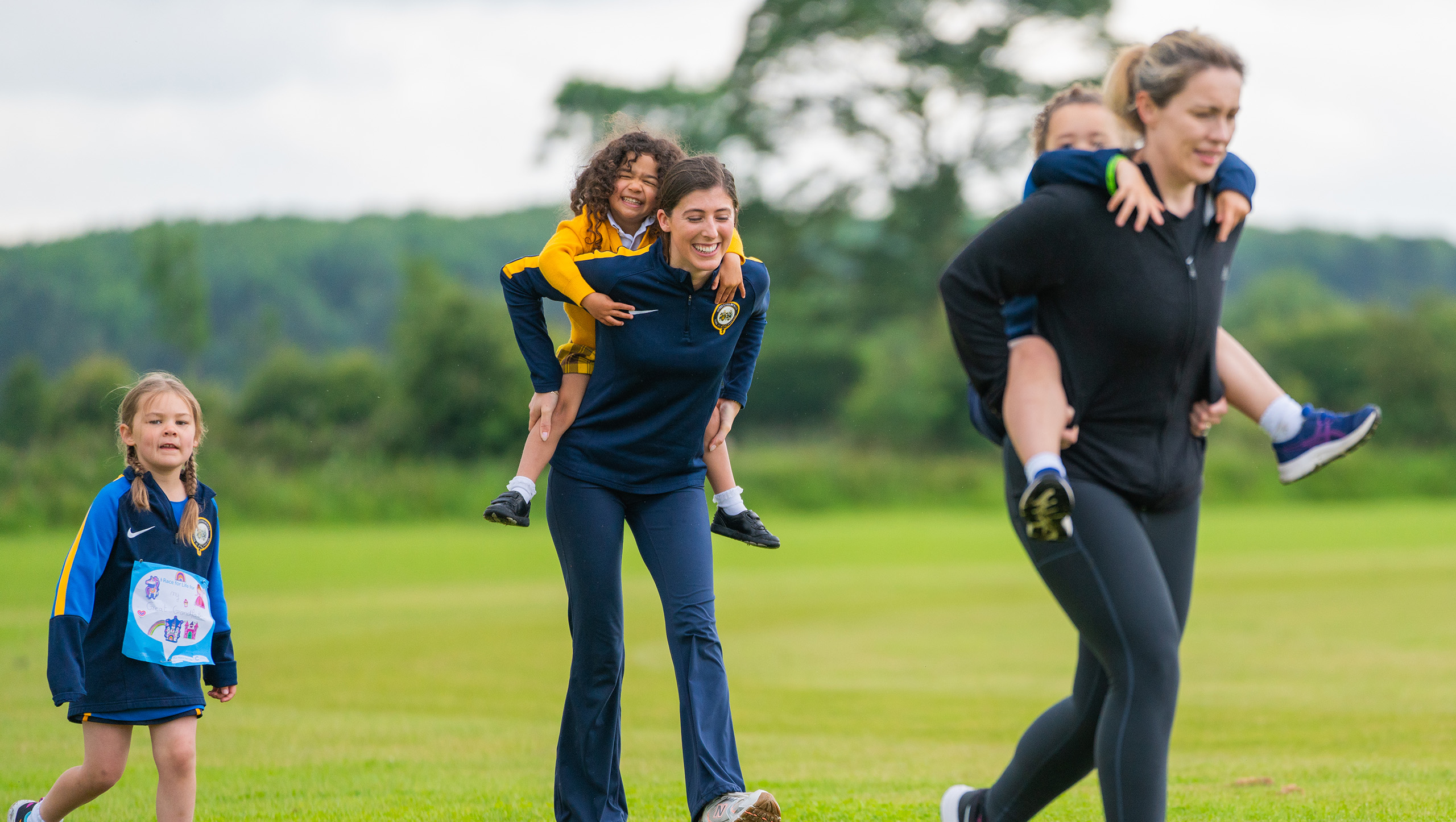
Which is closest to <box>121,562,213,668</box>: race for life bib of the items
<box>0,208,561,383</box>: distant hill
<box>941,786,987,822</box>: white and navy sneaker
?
<box>941,786,987,822</box>: white and navy sneaker

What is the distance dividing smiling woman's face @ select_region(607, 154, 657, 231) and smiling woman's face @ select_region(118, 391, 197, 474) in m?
1.55

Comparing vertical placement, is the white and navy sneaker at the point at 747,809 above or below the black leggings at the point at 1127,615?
below

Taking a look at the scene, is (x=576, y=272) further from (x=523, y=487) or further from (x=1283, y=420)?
(x=1283, y=420)

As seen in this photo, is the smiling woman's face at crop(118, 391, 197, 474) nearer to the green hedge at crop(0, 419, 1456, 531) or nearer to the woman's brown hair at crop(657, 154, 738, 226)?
the woman's brown hair at crop(657, 154, 738, 226)

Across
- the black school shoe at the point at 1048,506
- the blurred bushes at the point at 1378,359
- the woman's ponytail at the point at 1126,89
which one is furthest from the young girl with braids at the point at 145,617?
the blurred bushes at the point at 1378,359

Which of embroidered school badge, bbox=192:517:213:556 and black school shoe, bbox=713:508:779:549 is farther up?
embroidered school badge, bbox=192:517:213:556

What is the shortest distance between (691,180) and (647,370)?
62 cm

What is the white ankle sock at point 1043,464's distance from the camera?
11.3 ft

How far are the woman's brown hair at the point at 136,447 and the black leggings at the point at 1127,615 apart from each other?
2.51 meters

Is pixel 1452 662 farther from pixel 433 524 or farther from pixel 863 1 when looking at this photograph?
pixel 863 1

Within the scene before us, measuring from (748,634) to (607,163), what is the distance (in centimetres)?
1011

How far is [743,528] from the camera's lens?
516 centimetres

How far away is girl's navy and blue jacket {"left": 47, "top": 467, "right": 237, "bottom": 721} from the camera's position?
13.8 ft

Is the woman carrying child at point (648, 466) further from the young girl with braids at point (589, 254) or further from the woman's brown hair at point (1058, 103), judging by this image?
the woman's brown hair at point (1058, 103)
